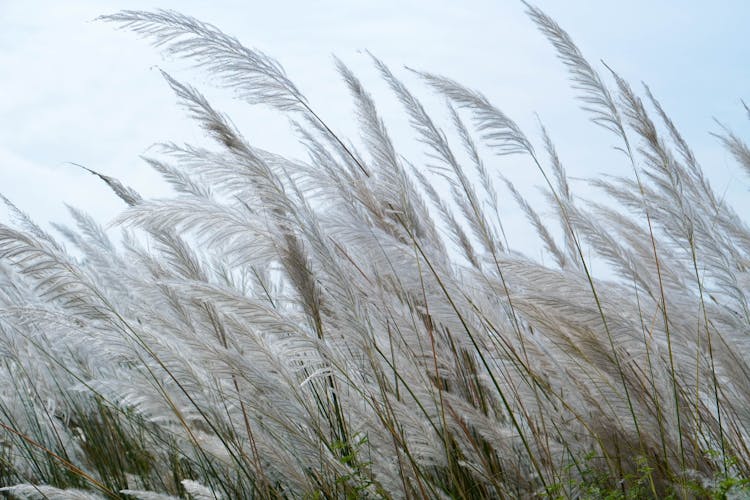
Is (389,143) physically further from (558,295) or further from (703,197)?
(703,197)

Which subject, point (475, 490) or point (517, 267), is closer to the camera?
point (517, 267)

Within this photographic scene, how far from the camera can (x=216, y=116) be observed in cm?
231

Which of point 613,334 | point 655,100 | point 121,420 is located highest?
point 655,100

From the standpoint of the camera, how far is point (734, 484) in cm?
182

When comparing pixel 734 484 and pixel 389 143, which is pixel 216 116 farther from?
pixel 734 484

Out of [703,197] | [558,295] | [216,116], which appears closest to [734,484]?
[558,295]

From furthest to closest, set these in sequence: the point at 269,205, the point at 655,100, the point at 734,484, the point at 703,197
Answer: the point at 655,100 → the point at 703,197 → the point at 269,205 → the point at 734,484

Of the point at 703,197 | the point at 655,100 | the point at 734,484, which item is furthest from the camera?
the point at 655,100

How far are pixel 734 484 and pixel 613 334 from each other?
0.56 metres

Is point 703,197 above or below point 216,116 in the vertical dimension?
below

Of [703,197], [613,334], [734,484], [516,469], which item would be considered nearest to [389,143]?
[613,334]

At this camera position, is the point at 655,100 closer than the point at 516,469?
No

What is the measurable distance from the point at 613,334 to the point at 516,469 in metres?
0.55

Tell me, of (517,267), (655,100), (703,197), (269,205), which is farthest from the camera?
(655,100)
